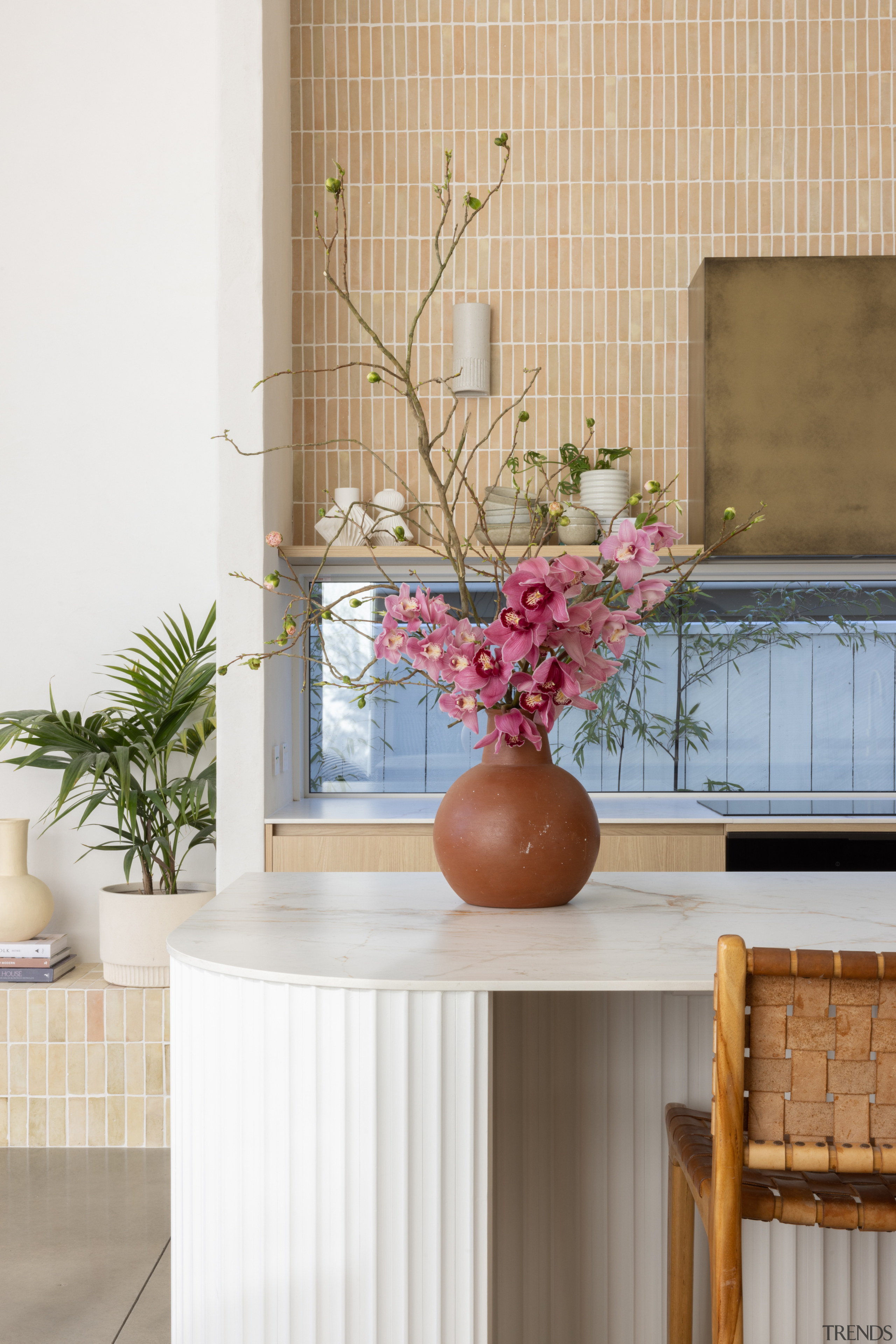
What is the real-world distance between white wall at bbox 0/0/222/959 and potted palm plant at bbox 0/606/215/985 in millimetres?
217

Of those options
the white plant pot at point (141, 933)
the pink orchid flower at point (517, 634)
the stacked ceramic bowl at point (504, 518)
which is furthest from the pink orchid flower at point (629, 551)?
the white plant pot at point (141, 933)

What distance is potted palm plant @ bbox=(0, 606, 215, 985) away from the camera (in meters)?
3.05

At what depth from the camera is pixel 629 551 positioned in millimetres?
1507

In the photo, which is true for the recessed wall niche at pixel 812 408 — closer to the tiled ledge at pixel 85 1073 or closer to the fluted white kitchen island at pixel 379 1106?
the fluted white kitchen island at pixel 379 1106

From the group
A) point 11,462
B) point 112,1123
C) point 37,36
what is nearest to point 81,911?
point 112,1123

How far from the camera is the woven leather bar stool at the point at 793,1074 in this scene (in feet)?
3.49

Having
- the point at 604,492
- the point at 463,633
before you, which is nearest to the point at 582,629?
the point at 463,633

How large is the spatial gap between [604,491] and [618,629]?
1861 mm

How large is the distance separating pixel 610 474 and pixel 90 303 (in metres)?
1.75

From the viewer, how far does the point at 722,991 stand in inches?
42.0

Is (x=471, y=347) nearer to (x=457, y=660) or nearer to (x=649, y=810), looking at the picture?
(x=649, y=810)

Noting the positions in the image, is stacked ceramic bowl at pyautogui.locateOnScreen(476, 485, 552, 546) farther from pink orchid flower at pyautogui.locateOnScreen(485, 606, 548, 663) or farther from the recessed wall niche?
pink orchid flower at pyautogui.locateOnScreen(485, 606, 548, 663)

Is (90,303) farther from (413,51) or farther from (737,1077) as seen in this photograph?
(737,1077)

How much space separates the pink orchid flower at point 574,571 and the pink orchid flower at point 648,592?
62 mm
